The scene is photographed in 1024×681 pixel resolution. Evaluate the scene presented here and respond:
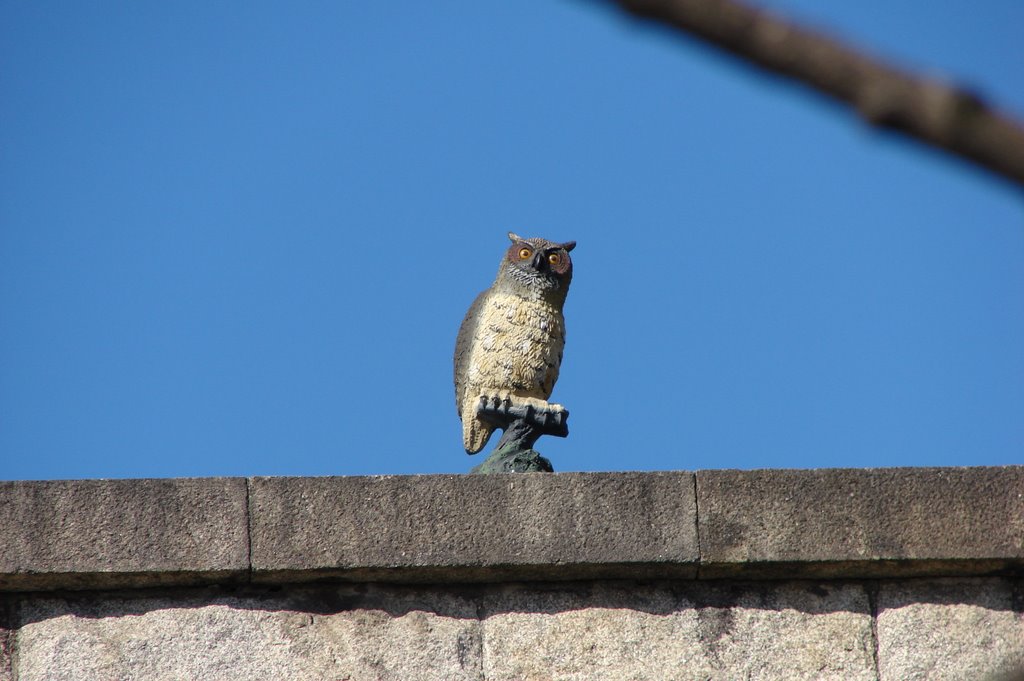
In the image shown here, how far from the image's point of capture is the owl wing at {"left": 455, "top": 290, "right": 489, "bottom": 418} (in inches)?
220

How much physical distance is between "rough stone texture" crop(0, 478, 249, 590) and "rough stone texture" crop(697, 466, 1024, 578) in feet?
4.42

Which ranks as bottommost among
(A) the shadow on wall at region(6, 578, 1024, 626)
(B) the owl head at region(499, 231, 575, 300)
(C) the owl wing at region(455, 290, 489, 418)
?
(A) the shadow on wall at region(6, 578, 1024, 626)

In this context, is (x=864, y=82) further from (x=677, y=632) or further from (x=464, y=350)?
(x=464, y=350)

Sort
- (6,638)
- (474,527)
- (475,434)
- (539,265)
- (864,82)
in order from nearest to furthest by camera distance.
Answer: (864,82)
(6,638)
(474,527)
(475,434)
(539,265)

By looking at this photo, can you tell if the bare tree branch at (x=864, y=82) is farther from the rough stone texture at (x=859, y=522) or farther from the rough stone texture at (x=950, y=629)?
the rough stone texture at (x=950, y=629)

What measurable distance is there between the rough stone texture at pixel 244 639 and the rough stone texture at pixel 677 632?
12 cm

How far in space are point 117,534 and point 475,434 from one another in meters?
1.58

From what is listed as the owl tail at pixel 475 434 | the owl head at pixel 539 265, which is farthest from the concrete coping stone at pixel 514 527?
the owl head at pixel 539 265

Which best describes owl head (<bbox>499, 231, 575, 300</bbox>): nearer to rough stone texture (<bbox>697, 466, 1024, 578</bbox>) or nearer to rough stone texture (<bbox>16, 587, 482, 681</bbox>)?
rough stone texture (<bbox>697, 466, 1024, 578</bbox>)

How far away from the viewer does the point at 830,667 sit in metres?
A: 4.16

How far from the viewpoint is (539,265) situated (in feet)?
19.9

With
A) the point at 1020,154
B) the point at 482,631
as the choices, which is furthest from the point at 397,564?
the point at 1020,154

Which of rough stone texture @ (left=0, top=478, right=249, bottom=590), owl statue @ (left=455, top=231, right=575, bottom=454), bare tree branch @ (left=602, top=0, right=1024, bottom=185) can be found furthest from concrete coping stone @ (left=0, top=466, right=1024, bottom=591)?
bare tree branch @ (left=602, top=0, right=1024, bottom=185)

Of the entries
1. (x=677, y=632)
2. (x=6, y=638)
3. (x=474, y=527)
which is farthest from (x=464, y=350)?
(x=6, y=638)
